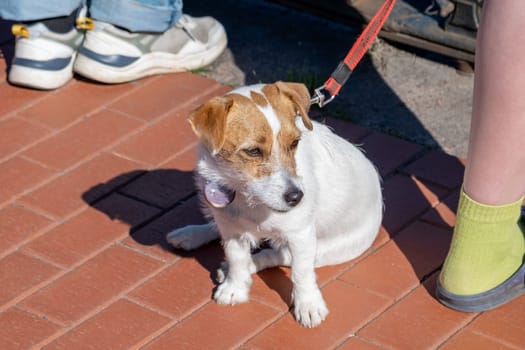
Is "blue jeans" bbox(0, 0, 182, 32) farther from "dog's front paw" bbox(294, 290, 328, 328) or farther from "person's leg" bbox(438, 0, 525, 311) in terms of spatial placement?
"person's leg" bbox(438, 0, 525, 311)

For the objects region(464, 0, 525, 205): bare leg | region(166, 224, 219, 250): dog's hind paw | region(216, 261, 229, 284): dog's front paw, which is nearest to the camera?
region(464, 0, 525, 205): bare leg

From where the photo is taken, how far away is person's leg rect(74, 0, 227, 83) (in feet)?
16.3

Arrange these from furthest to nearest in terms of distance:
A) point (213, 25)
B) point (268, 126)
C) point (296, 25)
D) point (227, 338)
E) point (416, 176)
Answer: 1. point (296, 25)
2. point (213, 25)
3. point (416, 176)
4. point (227, 338)
5. point (268, 126)

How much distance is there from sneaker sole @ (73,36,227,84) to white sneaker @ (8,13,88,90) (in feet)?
0.38

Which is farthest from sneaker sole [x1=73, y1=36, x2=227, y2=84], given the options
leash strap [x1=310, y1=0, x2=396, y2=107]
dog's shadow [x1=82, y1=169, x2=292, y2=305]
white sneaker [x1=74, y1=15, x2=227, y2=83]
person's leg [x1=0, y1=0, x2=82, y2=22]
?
leash strap [x1=310, y1=0, x2=396, y2=107]

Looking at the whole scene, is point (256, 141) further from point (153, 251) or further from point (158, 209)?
point (158, 209)

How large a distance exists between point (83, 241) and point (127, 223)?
0.21 meters

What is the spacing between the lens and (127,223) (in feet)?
13.4

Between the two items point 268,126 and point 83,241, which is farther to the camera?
point 83,241

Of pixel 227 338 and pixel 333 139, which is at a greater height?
pixel 333 139

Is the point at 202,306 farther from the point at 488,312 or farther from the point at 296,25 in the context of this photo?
the point at 296,25

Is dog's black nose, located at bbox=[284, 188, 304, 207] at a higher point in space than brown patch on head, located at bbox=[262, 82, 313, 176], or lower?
lower

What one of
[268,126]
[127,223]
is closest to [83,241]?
[127,223]

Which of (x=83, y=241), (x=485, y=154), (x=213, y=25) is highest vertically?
(x=485, y=154)
